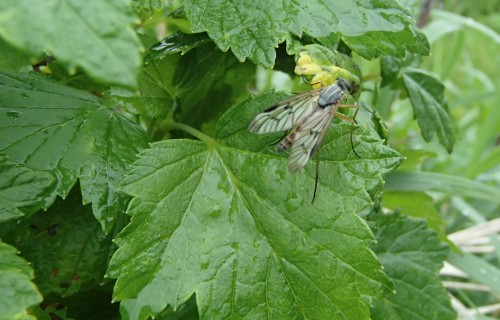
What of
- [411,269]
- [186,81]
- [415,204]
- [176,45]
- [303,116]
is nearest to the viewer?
[303,116]

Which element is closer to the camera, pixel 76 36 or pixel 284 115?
pixel 76 36

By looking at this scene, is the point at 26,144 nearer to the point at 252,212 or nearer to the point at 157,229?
the point at 157,229

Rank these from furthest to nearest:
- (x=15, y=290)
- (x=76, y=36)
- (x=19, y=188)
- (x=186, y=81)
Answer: (x=186, y=81) → (x=19, y=188) → (x=15, y=290) → (x=76, y=36)

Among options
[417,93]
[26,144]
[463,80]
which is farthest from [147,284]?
[463,80]

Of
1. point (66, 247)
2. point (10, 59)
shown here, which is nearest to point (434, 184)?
point (66, 247)

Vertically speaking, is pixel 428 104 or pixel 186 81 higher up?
pixel 186 81

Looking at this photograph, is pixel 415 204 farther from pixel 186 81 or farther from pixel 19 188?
pixel 19 188
